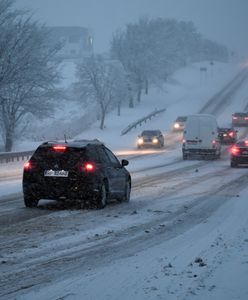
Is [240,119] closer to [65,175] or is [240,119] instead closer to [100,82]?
[100,82]

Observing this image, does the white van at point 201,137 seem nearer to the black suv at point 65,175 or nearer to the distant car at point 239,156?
the distant car at point 239,156

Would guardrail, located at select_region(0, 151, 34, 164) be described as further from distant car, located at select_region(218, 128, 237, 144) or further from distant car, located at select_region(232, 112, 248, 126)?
distant car, located at select_region(232, 112, 248, 126)

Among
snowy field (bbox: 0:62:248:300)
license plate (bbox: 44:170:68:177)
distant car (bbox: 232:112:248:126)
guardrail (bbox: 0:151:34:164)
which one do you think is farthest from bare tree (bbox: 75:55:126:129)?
license plate (bbox: 44:170:68:177)

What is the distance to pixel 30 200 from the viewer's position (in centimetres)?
1546

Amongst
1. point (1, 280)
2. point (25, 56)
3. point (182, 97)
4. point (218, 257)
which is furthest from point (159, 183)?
point (182, 97)

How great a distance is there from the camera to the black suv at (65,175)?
593 inches

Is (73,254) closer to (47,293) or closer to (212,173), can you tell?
(47,293)

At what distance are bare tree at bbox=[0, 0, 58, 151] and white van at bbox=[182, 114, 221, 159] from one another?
960 centimetres

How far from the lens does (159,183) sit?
77.6ft

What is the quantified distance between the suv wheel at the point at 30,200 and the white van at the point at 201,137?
86.0 ft

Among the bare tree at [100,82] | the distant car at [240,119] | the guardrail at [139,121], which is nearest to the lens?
the guardrail at [139,121]

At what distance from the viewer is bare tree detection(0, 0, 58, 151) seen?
40.0m

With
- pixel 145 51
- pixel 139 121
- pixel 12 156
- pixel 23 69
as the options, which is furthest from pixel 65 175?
pixel 145 51

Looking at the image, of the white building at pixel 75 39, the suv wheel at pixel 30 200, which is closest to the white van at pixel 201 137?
the suv wheel at pixel 30 200
